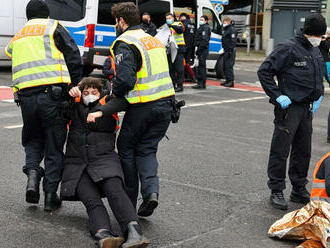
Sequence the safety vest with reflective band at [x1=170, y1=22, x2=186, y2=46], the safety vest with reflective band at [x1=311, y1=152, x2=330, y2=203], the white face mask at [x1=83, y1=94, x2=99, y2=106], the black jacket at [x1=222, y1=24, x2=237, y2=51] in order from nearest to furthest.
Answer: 1. the safety vest with reflective band at [x1=311, y1=152, x2=330, y2=203]
2. the white face mask at [x1=83, y1=94, x2=99, y2=106]
3. the safety vest with reflective band at [x1=170, y1=22, x2=186, y2=46]
4. the black jacket at [x1=222, y1=24, x2=237, y2=51]

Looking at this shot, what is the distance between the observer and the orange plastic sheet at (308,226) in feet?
14.5

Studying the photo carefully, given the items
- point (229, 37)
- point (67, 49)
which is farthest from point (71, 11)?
point (67, 49)

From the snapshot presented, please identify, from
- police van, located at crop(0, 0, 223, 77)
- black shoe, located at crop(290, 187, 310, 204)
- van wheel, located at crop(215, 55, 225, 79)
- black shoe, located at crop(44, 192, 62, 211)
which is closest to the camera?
black shoe, located at crop(44, 192, 62, 211)

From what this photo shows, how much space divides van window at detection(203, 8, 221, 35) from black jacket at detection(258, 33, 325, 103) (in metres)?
12.2

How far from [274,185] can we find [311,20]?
1521 millimetres

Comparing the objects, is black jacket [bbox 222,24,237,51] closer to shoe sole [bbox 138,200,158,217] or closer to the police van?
the police van

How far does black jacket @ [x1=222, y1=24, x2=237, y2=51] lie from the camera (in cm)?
1573

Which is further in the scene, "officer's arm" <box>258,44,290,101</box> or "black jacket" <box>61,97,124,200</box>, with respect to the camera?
"officer's arm" <box>258,44,290,101</box>

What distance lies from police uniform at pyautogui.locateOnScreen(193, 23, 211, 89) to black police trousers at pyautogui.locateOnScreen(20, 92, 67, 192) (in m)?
10.0

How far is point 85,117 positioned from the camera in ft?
16.4

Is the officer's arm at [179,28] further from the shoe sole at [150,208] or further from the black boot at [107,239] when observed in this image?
the black boot at [107,239]

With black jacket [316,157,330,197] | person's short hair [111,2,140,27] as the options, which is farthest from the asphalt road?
person's short hair [111,2,140,27]

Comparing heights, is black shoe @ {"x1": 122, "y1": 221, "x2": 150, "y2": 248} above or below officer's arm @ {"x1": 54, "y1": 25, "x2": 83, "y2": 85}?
below

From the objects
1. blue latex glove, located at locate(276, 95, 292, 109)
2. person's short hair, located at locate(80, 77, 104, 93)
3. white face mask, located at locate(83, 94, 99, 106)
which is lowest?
blue latex glove, located at locate(276, 95, 292, 109)
